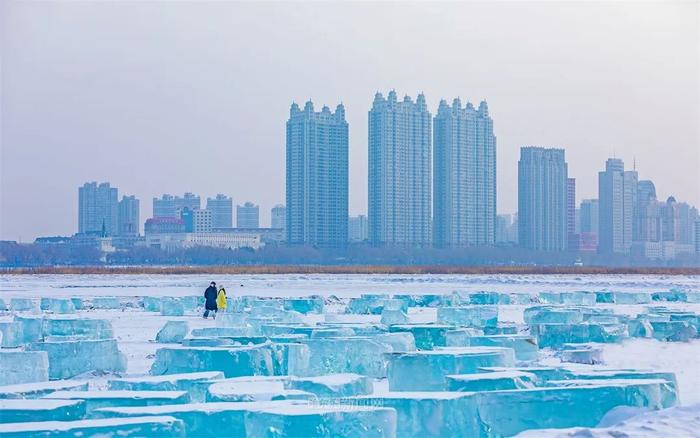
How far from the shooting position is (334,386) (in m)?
8.80

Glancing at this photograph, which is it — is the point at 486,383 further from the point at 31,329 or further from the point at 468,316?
the point at 468,316

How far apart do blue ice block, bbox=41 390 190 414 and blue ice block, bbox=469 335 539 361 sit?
4.85 metres

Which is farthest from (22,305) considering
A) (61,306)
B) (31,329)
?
(31,329)

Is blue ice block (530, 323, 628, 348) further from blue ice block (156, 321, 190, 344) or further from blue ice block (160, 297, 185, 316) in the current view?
blue ice block (160, 297, 185, 316)

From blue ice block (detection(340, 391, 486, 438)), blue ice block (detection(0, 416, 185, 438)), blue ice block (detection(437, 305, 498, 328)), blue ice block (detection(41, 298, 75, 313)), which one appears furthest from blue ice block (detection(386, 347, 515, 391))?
blue ice block (detection(41, 298, 75, 313))

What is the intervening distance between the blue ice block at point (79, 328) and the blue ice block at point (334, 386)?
6349mm

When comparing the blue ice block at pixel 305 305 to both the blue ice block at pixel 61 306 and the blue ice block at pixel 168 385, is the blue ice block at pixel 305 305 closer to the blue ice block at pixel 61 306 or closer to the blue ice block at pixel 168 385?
the blue ice block at pixel 61 306

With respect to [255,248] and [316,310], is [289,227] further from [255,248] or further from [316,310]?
[316,310]

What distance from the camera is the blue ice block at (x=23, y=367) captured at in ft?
35.4

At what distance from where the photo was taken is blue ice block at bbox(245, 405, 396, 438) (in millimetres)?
7012

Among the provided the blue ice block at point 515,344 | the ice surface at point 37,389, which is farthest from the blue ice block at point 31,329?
the blue ice block at point 515,344

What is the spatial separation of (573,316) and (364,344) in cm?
688

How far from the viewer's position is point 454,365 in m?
10.4

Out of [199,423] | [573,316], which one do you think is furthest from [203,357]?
[573,316]
